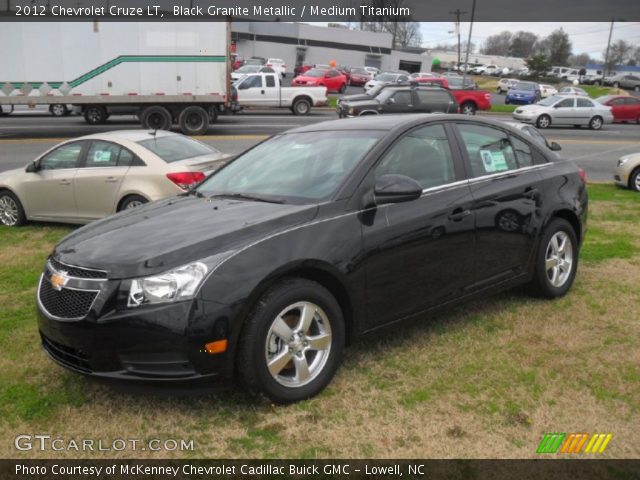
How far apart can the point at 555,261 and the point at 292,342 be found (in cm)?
289

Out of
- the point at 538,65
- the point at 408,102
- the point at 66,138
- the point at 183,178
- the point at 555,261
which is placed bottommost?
the point at 66,138

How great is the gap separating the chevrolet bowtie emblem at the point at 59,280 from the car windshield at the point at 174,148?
4.82 m

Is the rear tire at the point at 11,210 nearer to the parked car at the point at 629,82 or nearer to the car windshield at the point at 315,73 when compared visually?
the car windshield at the point at 315,73

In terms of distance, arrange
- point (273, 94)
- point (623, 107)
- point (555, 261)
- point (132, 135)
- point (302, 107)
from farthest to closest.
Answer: point (623, 107) → point (302, 107) → point (273, 94) → point (132, 135) → point (555, 261)

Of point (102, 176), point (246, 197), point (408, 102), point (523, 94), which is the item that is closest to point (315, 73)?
point (523, 94)

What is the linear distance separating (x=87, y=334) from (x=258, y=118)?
82.7ft

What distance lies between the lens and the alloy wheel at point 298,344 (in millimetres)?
3658

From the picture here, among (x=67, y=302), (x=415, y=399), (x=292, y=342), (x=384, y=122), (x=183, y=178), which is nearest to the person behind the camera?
(x=67, y=302)

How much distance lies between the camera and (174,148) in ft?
28.6

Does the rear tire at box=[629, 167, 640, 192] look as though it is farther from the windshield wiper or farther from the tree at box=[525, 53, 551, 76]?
the tree at box=[525, 53, 551, 76]

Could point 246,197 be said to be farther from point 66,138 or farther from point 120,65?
point 66,138

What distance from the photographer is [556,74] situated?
8038 centimetres

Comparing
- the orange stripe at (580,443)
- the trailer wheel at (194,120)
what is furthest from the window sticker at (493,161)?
the trailer wheel at (194,120)

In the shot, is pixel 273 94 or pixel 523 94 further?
pixel 523 94
